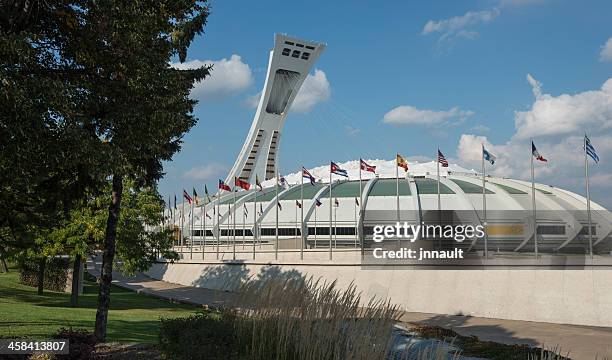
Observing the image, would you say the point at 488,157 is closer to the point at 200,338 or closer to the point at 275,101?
the point at 200,338

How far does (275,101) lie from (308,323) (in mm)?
94977

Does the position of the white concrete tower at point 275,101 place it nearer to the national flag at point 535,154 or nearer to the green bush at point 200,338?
the national flag at point 535,154

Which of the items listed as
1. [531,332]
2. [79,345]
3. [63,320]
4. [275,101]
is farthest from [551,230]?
[275,101]

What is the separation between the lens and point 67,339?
1245cm

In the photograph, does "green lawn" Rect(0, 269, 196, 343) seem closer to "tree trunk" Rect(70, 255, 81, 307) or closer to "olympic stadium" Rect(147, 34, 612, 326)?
"tree trunk" Rect(70, 255, 81, 307)

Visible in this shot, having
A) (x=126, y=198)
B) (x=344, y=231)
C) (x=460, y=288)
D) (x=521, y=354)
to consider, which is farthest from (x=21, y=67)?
(x=344, y=231)

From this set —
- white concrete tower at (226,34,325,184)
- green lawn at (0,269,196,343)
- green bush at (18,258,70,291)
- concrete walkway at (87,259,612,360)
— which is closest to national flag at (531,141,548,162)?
concrete walkway at (87,259,612,360)

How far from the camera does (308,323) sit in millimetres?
8680

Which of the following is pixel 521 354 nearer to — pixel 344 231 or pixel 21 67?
pixel 21 67

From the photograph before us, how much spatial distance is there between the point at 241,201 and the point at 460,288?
41.3 m

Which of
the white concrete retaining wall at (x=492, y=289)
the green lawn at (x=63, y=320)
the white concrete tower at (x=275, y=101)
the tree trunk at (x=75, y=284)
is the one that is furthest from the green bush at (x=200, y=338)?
the white concrete tower at (x=275, y=101)

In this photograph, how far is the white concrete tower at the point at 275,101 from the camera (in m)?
97.3

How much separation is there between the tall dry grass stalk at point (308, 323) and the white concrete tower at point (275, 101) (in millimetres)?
86914

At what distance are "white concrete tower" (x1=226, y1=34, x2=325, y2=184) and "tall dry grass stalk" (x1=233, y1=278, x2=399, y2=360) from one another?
86.9 m
